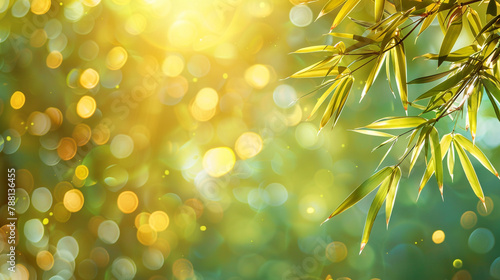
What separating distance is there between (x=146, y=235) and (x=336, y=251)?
3.49ft

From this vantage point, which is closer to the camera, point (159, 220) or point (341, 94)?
point (341, 94)

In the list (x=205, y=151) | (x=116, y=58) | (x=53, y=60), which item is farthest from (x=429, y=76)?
(x=53, y=60)

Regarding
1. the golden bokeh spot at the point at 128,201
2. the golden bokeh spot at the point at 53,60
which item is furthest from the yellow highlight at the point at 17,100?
the golden bokeh spot at the point at 128,201

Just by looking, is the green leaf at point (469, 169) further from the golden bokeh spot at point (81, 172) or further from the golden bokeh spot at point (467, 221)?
the golden bokeh spot at point (81, 172)

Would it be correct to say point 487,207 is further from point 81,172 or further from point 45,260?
point 45,260

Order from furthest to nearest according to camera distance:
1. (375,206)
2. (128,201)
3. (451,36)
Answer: (128,201), (375,206), (451,36)

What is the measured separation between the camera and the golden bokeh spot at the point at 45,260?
1937mm

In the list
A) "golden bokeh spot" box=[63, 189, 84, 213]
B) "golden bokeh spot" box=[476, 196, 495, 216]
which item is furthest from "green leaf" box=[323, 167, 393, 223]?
"golden bokeh spot" box=[63, 189, 84, 213]

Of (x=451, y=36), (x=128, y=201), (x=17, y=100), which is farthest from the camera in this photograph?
(x=128, y=201)

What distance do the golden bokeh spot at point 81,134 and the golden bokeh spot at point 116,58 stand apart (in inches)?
14.0

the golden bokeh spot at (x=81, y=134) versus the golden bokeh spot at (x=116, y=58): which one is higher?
the golden bokeh spot at (x=116, y=58)

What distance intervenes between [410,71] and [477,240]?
0.98 m

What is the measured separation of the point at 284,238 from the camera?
1.95 m

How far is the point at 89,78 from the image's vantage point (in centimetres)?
192
